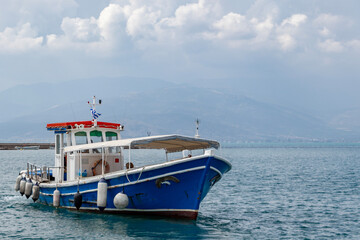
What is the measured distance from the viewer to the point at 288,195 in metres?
36.8

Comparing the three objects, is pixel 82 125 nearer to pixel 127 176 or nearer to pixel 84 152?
pixel 84 152

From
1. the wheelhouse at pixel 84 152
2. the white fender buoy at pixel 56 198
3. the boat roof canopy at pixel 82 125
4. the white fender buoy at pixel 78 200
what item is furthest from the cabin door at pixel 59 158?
the white fender buoy at pixel 78 200

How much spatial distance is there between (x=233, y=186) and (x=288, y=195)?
24.3ft

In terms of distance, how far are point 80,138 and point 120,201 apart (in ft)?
20.0

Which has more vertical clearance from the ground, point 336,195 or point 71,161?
point 71,161

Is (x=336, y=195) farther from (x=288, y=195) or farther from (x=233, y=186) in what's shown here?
(x=233, y=186)

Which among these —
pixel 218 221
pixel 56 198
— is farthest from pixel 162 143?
pixel 56 198

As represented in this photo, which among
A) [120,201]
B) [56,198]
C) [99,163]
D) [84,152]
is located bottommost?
[56,198]

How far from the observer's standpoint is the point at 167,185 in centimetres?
2191

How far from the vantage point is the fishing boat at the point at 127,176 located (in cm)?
2170

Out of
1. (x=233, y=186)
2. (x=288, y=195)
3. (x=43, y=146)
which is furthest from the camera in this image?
(x=43, y=146)

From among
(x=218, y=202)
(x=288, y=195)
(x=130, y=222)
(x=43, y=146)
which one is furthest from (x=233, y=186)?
(x=43, y=146)

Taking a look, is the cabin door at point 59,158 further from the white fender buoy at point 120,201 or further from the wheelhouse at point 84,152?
the white fender buoy at point 120,201

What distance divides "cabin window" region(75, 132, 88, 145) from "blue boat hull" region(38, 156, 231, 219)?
3.99 meters
